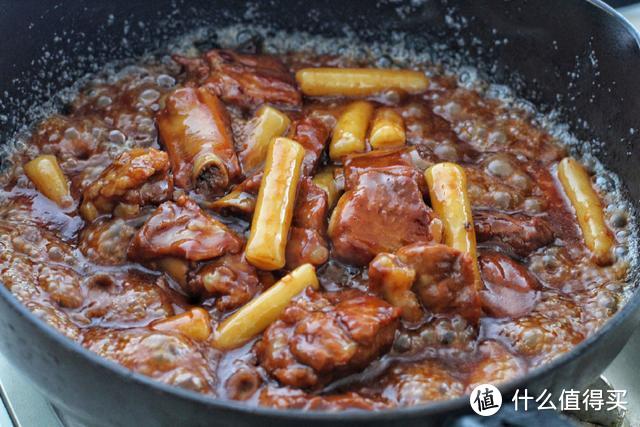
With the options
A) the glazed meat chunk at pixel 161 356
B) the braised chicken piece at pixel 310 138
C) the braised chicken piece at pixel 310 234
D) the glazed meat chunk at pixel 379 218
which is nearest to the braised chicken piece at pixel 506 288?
the braised chicken piece at pixel 310 234

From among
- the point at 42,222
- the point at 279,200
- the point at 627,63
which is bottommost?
the point at 42,222

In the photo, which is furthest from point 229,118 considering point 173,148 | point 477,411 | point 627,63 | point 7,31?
point 477,411

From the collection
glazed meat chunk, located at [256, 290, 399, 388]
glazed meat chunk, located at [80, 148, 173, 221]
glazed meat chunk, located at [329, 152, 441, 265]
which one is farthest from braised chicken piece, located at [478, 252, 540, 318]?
glazed meat chunk, located at [80, 148, 173, 221]

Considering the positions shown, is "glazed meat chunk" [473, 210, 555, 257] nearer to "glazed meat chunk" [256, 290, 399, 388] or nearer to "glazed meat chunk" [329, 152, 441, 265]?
"glazed meat chunk" [329, 152, 441, 265]

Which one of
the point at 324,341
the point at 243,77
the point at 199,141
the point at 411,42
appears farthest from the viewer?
the point at 411,42

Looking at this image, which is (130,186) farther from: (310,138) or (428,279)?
(428,279)

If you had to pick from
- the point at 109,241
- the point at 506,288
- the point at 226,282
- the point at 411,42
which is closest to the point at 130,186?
the point at 109,241

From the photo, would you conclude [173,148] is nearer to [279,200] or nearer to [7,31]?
[279,200]
